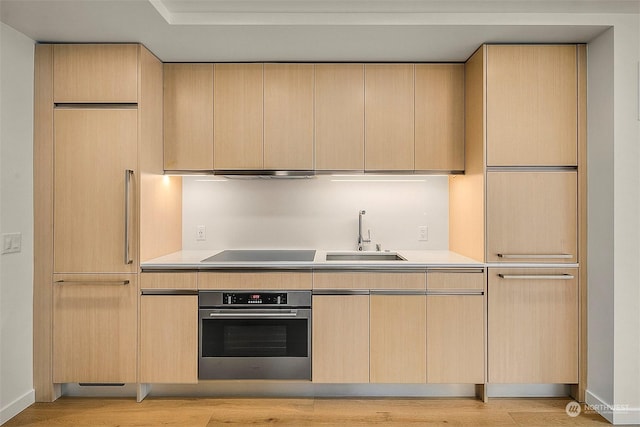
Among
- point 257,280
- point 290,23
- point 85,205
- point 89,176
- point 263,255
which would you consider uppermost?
point 290,23

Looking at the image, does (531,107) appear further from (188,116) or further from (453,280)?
(188,116)

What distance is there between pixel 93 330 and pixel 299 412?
4.67 feet

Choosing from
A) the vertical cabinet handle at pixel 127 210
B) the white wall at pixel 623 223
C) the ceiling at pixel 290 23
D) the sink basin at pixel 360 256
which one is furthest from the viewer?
the sink basin at pixel 360 256

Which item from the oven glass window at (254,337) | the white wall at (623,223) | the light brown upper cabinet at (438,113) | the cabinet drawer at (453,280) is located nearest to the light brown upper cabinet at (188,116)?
the oven glass window at (254,337)

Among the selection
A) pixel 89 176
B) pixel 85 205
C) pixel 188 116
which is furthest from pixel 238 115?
pixel 85 205

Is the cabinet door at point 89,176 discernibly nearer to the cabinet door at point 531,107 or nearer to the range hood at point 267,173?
the range hood at point 267,173

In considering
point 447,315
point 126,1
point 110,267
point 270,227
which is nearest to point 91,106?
point 126,1

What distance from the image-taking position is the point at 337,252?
3434 millimetres

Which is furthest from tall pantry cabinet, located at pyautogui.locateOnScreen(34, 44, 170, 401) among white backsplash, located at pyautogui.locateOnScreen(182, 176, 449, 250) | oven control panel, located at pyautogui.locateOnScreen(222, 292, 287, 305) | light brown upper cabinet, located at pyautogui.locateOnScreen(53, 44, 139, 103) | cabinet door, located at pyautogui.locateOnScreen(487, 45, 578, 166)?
cabinet door, located at pyautogui.locateOnScreen(487, 45, 578, 166)

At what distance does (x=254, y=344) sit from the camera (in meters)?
2.84

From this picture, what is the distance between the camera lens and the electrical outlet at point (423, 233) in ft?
11.6

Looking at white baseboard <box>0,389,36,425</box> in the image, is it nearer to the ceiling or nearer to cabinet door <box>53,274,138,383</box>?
cabinet door <box>53,274,138,383</box>

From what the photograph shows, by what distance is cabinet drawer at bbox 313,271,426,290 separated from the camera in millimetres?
2809

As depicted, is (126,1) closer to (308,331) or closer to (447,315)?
(308,331)
